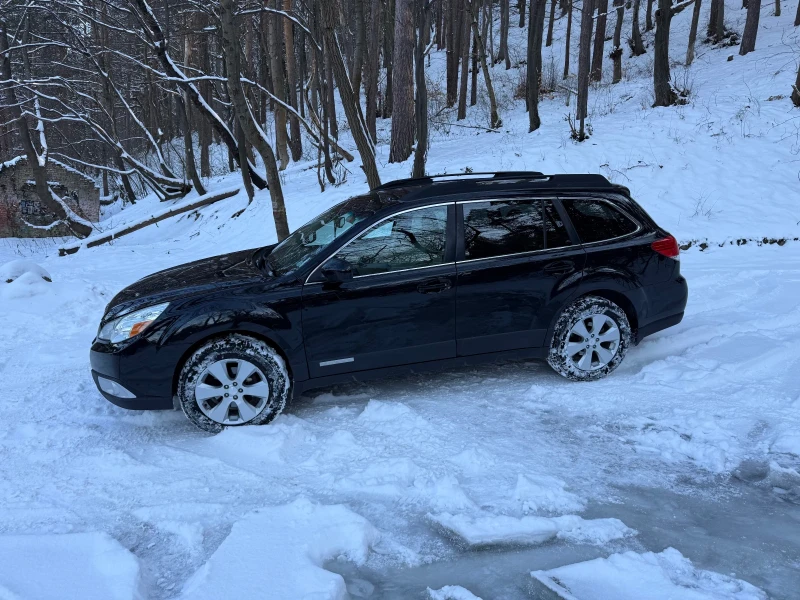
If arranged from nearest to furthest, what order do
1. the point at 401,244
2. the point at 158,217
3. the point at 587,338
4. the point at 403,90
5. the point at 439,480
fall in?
the point at 439,480 → the point at 401,244 → the point at 587,338 → the point at 403,90 → the point at 158,217

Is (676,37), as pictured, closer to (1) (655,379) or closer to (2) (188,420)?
(1) (655,379)

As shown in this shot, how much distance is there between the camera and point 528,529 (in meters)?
3.23

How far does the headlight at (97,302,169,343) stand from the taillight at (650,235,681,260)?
3950 mm

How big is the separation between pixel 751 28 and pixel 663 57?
11.0 m

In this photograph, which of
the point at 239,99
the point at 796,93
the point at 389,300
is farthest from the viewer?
the point at 796,93

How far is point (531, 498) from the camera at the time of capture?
138 inches

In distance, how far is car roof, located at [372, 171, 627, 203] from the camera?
4984 millimetres

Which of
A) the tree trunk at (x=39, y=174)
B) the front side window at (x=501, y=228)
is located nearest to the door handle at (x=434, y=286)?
the front side window at (x=501, y=228)

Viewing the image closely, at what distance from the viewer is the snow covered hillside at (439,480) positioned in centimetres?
294

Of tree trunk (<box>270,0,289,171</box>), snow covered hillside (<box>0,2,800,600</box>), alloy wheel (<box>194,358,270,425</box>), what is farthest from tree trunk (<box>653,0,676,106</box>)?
alloy wheel (<box>194,358,270,425</box>)

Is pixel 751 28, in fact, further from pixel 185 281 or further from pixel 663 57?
pixel 185 281

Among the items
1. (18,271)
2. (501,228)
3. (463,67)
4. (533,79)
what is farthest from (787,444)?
(463,67)

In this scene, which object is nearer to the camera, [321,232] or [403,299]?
[403,299]

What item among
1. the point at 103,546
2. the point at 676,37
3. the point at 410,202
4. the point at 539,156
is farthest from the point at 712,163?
the point at 676,37
